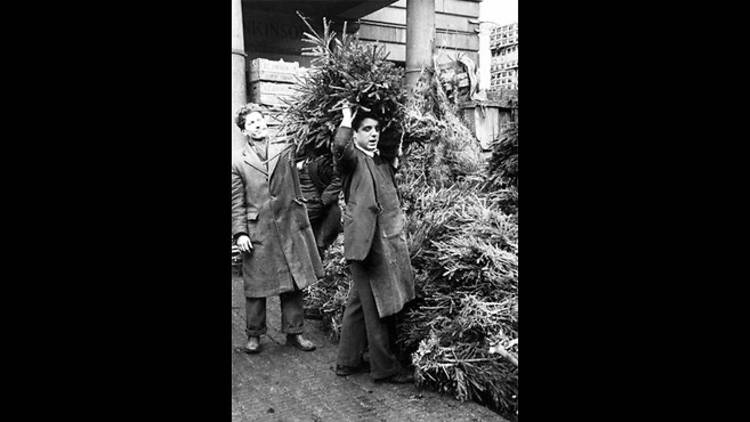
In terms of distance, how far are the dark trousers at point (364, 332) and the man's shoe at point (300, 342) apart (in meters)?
0.67

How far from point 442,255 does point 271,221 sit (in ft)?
4.67

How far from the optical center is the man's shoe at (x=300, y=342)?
5.61m

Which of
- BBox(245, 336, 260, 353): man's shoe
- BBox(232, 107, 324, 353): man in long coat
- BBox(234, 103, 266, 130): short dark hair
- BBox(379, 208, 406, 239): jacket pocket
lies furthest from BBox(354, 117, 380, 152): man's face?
BBox(245, 336, 260, 353): man's shoe

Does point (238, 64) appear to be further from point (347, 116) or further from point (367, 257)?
point (367, 257)

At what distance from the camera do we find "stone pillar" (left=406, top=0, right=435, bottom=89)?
1107 cm

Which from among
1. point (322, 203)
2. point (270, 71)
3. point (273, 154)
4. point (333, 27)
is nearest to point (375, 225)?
point (273, 154)

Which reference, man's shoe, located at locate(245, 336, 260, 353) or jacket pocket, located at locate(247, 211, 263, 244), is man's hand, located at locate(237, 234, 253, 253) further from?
man's shoe, located at locate(245, 336, 260, 353)

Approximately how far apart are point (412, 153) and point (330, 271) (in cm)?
147

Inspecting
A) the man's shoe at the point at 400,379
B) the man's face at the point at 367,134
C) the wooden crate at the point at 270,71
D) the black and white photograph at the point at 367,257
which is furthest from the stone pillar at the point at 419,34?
the man's shoe at the point at 400,379

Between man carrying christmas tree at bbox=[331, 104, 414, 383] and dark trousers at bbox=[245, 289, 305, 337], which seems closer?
man carrying christmas tree at bbox=[331, 104, 414, 383]

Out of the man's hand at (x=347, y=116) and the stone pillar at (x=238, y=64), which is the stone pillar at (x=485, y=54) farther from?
the man's hand at (x=347, y=116)

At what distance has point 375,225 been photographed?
4691 millimetres

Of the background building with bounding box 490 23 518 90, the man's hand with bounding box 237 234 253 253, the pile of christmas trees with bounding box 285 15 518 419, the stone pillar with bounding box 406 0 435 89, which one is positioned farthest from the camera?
the background building with bounding box 490 23 518 90

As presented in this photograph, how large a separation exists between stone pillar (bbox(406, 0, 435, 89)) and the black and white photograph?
4.21 metres
